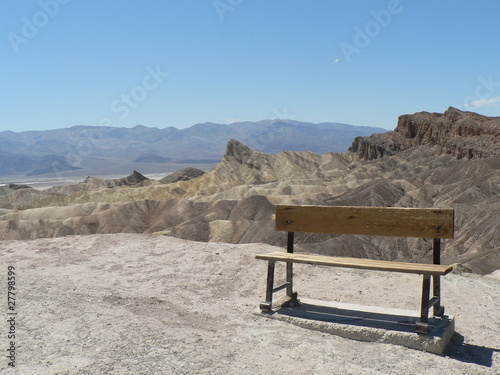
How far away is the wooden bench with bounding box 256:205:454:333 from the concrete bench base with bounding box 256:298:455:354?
139mm

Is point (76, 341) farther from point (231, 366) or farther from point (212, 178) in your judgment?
point (212, 178)

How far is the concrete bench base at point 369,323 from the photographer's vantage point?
553 centimetres

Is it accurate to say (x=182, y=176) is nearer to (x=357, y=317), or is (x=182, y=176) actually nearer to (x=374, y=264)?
(x=357, y=317)

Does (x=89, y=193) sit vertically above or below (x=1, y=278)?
below

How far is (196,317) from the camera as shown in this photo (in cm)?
648

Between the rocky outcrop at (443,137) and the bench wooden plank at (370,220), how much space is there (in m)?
72.3

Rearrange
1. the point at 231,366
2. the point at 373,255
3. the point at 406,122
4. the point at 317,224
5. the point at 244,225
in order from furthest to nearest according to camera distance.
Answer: the point at 406,122 < the point at 244,225 < the point at 373,255 < the point at 317,224 < the point at 231,366

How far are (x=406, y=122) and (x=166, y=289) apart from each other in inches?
4027

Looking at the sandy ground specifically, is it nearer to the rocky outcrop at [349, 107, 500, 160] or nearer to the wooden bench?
the wooden bench

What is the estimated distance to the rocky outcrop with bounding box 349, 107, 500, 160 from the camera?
76.9 m

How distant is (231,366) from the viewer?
4723 millimetres

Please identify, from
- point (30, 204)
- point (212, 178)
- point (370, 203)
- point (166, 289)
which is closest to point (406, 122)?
point (212, 178)

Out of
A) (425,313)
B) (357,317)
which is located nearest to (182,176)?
(357,317)

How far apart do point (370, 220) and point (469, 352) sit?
1.85 meters
